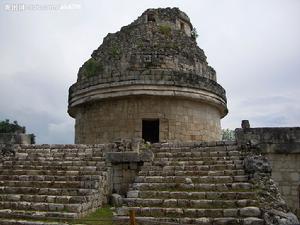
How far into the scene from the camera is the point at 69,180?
9242 mm

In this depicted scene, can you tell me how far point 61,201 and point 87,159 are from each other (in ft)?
6.79

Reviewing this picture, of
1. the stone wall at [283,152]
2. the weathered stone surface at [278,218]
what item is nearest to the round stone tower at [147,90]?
the stone wall at [283,152]

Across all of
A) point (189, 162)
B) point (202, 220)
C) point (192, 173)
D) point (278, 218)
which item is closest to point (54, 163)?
point (189, 162)

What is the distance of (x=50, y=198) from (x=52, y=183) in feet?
2.49

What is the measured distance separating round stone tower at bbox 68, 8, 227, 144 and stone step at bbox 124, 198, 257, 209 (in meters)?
5.79

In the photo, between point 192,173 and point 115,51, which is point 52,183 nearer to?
point 192,173

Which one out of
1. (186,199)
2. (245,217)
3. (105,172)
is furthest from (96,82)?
(245,217)

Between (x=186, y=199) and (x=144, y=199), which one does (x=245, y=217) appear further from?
(x=144, y=199)

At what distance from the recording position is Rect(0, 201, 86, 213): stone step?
25.7 ft

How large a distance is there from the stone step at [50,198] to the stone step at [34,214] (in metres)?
0.43

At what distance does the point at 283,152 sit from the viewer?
11.0 meters

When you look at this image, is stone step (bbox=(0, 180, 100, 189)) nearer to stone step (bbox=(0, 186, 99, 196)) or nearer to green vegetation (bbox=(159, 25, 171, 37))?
stone step (bbox=(0, 186, 99, 196))

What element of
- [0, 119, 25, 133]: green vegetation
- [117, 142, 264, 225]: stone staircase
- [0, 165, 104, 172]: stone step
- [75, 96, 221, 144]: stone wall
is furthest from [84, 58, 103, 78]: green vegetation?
[0, 119, 25, 133]: green vegetation

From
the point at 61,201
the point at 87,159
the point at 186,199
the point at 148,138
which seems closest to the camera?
the point at 186,199
